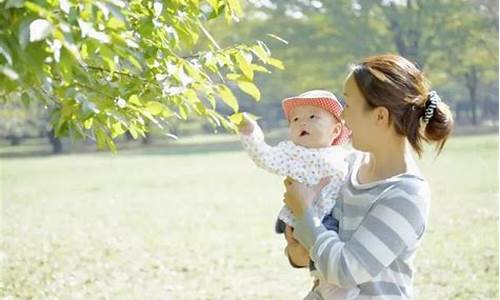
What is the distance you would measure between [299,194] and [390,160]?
15cm

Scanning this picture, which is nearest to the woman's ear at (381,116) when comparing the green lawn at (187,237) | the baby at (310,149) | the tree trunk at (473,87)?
the baby at (310,149)

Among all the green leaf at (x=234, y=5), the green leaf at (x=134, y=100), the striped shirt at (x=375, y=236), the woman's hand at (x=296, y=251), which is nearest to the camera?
the striped shirt at (x=375, y=236)

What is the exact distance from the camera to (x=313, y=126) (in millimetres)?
1477

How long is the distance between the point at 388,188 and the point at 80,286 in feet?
10.5

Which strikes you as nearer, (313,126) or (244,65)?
(313,126)

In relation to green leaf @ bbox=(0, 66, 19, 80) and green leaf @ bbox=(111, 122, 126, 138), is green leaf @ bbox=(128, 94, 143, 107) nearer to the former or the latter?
green leaf @ bbox=(111, 122, 126, 138)

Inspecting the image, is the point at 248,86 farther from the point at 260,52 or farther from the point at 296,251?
the point at 296,251

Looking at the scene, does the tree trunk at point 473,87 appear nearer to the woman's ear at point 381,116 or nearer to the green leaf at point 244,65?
the green leaf at point 244,65

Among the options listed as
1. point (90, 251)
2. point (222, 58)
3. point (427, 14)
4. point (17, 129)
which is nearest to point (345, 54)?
point (427, 14)

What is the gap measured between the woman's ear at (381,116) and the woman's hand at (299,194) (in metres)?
0.16

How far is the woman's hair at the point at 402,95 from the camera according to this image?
1305mm

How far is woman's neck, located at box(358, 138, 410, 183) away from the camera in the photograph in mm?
1355

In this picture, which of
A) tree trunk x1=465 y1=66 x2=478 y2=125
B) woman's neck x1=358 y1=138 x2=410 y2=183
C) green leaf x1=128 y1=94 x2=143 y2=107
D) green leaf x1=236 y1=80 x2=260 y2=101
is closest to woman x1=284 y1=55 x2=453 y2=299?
woman's neck x1=358 y1=138 x2=410 y2=183

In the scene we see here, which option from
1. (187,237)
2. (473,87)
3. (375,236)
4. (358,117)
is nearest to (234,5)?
(358,117)
